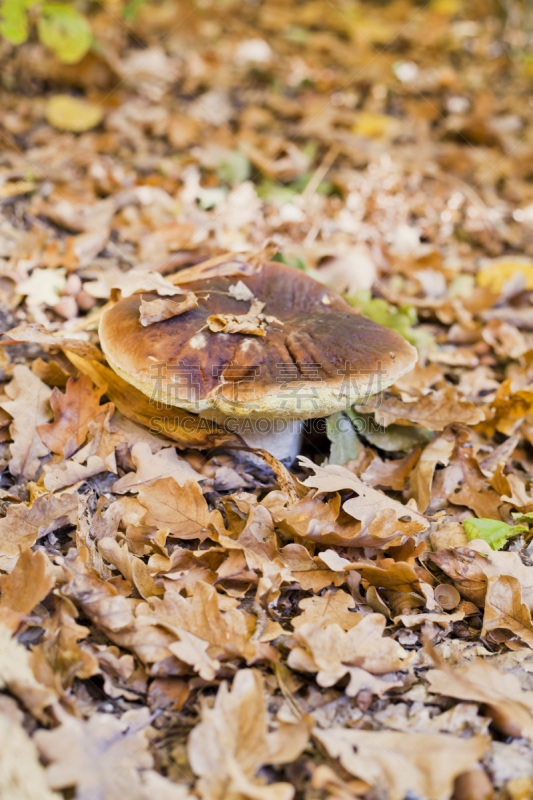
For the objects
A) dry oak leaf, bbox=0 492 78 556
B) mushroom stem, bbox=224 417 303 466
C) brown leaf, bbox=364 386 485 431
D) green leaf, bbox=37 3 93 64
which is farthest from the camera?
green leaf, bbox=37 3 93 64

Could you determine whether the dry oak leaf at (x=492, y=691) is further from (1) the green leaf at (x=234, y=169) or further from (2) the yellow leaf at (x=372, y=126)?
(2) the yellow leaf at (x=372, y=126)

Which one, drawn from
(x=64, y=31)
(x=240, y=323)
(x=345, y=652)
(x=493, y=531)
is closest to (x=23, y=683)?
(x=345, y=652)

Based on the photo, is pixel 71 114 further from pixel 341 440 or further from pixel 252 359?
pixel 341 440

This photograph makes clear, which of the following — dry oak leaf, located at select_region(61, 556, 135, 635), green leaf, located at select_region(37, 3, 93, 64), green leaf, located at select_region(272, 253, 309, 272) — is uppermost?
green leaf, located at select_region(37, 3, 93, 64)

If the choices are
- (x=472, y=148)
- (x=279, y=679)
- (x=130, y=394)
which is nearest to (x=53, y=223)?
(x=130, y=394)

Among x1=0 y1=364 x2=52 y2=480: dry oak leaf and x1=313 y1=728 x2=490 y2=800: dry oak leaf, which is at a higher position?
x1=0 y1=364 x2=52 y2=480: dry oak leaf

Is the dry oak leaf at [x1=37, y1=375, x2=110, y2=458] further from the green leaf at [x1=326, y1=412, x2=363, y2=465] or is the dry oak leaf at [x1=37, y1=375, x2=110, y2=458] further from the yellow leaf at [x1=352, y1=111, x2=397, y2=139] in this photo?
the yellow leaf at [x1=352, y1=111, x2=397, y2=139]

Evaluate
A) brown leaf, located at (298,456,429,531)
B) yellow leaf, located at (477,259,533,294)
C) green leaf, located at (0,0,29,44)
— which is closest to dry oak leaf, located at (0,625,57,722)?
brown leaf, located at (298,456,429,531)
